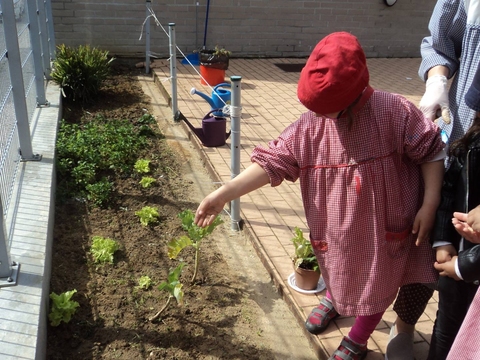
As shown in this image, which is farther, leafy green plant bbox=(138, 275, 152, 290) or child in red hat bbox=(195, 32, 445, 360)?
leafy green plant bbox=(138, 275, 152, 290)

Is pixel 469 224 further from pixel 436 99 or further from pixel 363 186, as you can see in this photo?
pixel 436 99

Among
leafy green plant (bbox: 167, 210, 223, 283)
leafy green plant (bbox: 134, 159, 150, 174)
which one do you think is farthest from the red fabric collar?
leafy green plant (bbox: 134, 159, 150, 174)

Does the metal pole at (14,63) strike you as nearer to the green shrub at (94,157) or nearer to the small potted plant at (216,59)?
the green shrub at (94,157)

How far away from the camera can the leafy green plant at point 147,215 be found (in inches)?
159

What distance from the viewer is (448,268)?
6.66 feet

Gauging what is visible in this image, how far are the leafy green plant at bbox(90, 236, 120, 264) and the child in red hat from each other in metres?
1.56

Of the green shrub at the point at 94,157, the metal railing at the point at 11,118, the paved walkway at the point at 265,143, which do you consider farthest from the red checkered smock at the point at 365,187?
the green shrub at the point at 94,157

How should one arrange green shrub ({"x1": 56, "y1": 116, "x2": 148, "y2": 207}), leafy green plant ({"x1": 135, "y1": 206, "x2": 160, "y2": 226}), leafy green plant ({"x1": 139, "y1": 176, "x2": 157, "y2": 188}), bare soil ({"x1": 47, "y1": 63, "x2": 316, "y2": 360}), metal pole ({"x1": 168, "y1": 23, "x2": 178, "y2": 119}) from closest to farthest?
bare soil ({"x1": 47, "y1": 63, "x2": 316, "y2": 360}), leafy green plant ({"x1": 135, "y1": 206, "x2": 160, "y2": 226}), green shrub ({"x1": 56, "y1": 116, "x2": 148, "y2": 207}), leafy green plant ({"x1": 139, "y1": 176, "x2": 157, "y2": 188}), metal pole ({"x1": 168, "y1": 23, "x2": 178, "y2": 119})

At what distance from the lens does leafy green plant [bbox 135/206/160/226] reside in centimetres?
404

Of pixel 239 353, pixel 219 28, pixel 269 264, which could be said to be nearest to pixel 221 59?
pixel 219 28

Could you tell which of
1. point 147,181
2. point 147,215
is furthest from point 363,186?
point 147,181

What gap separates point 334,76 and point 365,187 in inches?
19.6

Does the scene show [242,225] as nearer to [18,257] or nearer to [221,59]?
[18,257]

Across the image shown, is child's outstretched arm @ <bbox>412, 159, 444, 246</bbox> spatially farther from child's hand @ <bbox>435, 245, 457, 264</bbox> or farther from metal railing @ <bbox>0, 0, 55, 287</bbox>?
metal railing @ <bbox>0, 0, 55, 287</bbox>
